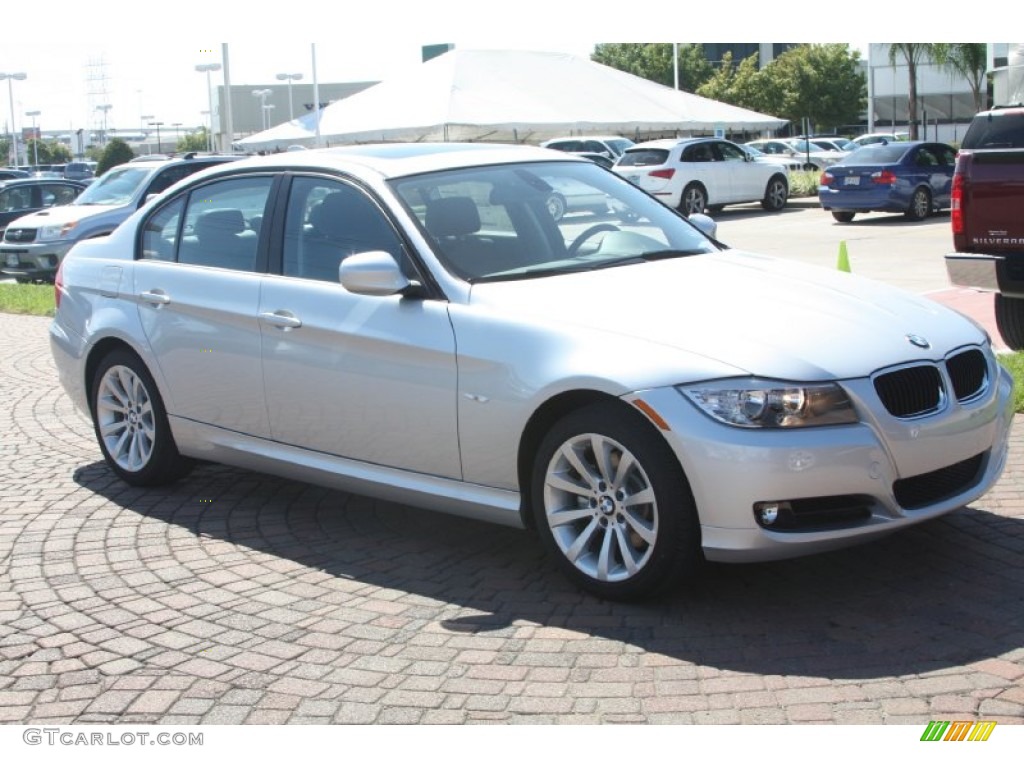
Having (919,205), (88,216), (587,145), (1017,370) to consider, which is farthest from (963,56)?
(1017,370)

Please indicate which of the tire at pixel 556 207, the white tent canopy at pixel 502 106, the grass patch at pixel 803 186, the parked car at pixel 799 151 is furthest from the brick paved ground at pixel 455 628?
the parked car at pixel 799 151

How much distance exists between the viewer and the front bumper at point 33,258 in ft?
66.4

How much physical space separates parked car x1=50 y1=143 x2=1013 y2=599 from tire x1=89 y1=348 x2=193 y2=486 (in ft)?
0.06

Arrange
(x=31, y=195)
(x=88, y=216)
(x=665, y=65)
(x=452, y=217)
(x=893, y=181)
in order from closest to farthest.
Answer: (x=452, y=217) < (x=88, y=216) < (x=31, y=195) < (x=893, y=181) < (x=665, y=65)

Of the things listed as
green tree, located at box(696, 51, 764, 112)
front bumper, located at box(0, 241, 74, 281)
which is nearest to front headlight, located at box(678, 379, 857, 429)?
front bumper, located at box(0, 241, 74, 281)

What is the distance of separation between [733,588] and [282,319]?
2.31m

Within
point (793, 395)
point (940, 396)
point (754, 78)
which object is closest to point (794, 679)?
point (793, 395)

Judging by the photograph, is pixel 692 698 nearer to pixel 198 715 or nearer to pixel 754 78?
pixel 198 715

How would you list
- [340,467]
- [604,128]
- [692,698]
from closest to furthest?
[692,698], [340,467], [604,128]

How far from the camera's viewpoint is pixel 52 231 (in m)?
20.3

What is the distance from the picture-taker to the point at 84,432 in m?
8.83

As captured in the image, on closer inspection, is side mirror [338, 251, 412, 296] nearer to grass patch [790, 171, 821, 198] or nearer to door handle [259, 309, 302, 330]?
door handle [259, 309, 302, 330]

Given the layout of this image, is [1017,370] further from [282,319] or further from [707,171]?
[707,171]

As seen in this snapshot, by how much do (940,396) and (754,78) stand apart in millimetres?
70427
